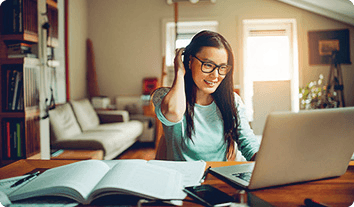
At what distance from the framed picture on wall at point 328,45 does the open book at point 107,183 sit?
5008 millimetres

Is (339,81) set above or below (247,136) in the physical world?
above

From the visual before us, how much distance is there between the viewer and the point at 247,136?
1246mm

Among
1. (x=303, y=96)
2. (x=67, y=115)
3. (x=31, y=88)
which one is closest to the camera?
(x=31, y=88)

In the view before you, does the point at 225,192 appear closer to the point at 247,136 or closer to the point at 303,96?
the point at 247,136

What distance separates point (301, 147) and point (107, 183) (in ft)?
1.52

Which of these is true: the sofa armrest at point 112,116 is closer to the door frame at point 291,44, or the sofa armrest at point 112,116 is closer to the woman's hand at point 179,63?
the door frame at point 291,44

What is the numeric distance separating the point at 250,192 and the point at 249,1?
16.3ft

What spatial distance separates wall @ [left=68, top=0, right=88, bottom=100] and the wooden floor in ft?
4.22

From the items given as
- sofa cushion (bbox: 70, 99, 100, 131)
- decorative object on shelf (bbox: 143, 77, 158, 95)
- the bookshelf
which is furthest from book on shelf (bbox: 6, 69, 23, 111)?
decorative object on shelf (bbox: 143, 77, 158, 95)

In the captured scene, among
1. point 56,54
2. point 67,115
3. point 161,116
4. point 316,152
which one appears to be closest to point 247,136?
point 161,116

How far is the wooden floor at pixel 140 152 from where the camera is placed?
394 centimetres

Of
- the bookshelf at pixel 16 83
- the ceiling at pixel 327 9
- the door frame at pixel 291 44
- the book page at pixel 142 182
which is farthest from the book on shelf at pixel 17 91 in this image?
the ceiling at pixel 327 9

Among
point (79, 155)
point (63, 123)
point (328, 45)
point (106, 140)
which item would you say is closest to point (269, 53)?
point (328, 45)

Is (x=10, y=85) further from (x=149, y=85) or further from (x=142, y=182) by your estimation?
(x=149, y=85)
